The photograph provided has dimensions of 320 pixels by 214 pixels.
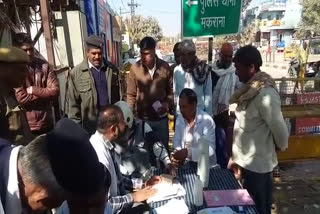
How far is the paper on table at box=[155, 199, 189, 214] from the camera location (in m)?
2.03

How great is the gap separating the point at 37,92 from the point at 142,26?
186 ft

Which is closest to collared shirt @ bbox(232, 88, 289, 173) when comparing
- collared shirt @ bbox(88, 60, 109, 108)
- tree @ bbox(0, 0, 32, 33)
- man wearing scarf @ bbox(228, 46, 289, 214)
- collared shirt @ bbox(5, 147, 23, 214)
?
man wearing scarf @ bbox(228, 46, 289, 214)

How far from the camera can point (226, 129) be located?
4113 mm

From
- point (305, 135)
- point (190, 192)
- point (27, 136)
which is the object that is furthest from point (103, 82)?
point (305, 135)

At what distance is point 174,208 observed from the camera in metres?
2.07

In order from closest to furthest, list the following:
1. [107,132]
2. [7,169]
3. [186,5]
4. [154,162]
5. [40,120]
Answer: [7,169] < [107,132] < [154,162] < [40,120] < [186,5]

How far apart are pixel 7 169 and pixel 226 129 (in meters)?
3.38

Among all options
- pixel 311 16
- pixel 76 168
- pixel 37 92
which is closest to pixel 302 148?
pixel 37 92

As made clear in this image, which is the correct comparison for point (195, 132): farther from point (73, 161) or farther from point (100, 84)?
point (73, 161)

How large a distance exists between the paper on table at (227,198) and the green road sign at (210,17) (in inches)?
75.1

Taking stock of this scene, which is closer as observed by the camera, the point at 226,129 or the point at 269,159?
the point at 269,159

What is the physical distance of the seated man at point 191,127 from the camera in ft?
10.1

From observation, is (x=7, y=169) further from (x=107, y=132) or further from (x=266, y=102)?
(x=266, y=102)

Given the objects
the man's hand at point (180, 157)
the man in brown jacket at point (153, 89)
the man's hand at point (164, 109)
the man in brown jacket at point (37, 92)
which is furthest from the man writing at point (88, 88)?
the man's hand at point (180, 157)
